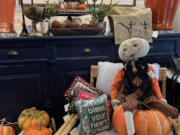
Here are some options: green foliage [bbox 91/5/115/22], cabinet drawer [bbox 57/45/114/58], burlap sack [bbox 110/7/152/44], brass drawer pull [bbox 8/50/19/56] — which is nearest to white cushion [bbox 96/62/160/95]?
cabinet drawer [bbox 57/45/114/58]

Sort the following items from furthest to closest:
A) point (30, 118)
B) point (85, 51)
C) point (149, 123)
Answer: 1. point (85, 51)
2. point (30, 118)
3. point (149, 123)

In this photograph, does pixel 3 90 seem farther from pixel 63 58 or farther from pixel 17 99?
pixel 63 58

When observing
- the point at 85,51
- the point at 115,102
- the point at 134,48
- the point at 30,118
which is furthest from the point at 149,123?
the point at 30,118

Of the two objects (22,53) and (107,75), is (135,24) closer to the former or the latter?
(107,75)

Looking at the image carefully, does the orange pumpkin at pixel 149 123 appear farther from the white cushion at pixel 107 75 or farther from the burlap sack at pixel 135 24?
the burlap sack at pixel 135 24

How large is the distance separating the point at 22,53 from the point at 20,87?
0.92 feet

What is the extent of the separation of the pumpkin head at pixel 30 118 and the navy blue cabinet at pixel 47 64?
10cm

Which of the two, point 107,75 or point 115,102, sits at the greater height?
point 107,75

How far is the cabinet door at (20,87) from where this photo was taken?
49.4 inches

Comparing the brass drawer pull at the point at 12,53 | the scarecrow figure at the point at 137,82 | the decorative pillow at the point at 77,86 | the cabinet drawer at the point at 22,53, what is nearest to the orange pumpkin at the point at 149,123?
the scarecrow figure at the point at 137,82

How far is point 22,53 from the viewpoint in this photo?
1.23 metres

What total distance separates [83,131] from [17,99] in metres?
0.66

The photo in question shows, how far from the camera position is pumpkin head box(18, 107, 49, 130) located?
46.5 inches

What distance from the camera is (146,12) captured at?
1.32 m
